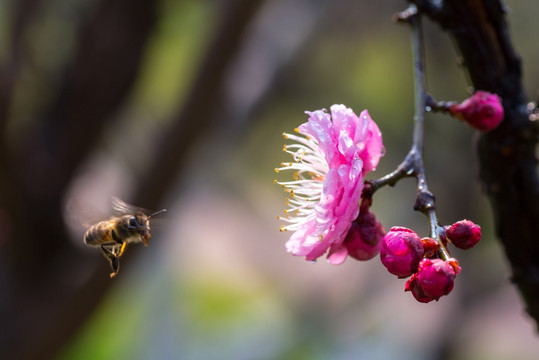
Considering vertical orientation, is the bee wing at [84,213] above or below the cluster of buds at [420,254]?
below

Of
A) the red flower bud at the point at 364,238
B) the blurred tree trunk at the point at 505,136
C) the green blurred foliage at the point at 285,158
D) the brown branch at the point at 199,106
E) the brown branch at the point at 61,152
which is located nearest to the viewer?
the red flower bud at the point at 364,238

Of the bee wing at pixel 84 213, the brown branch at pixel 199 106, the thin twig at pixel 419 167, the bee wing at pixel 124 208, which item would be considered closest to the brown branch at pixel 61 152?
the brown branch at pixel 199 106

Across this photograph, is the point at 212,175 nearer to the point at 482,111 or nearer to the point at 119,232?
the point at 119,232

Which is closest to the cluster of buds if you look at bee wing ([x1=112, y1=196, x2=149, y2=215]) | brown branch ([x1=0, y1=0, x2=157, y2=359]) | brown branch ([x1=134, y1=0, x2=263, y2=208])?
bee wing ([x1=112, y1=196, x2=149, y2=215])

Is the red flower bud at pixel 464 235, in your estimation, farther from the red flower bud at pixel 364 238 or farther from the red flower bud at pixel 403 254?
the red flower bud at pixel 364 238

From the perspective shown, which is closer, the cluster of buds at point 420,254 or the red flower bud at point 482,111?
the cluster of buds at point 420,254
